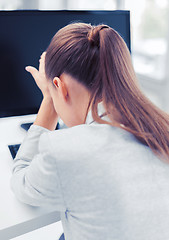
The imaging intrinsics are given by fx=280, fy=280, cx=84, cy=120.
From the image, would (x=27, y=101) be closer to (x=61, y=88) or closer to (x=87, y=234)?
(x=61, y=88)

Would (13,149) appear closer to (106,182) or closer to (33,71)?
(33,71)

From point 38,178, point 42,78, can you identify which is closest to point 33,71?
point 42,78

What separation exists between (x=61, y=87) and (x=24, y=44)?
1.21 ft

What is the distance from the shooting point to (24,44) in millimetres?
939

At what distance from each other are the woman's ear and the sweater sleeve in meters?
0.12

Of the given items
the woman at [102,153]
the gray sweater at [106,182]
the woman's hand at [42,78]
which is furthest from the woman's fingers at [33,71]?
the gray sweater at [106,182]

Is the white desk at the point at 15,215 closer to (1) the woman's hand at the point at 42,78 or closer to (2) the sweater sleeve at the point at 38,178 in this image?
→ (2) the sweater sleeve at the point at 38,178

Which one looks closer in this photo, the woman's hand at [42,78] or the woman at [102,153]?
the woman at [102,153]

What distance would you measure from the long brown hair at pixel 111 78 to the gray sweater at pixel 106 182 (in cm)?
4

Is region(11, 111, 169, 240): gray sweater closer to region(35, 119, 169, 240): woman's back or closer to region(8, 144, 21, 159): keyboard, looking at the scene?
region(35, 119, 169, 240): woman's back

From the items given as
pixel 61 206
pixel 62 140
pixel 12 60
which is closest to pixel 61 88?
pixel 62 140

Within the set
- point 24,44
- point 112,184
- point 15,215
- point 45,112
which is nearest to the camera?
point 112,184

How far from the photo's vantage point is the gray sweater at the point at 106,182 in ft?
1.69

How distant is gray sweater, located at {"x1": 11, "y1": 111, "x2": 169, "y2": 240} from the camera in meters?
0.52
